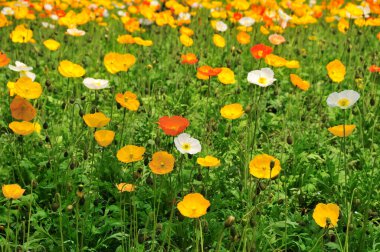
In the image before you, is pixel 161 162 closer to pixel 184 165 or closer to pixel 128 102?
pixel 128 102

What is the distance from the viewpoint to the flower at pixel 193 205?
1.82m

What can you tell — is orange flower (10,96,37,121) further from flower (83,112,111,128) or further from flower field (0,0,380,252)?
flower (83,112,111,128)

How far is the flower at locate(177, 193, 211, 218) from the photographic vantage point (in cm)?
182

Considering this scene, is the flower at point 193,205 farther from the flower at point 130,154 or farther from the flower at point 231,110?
the flower at point 231,110

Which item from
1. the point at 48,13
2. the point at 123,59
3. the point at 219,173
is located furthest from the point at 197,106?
the point at 48,13

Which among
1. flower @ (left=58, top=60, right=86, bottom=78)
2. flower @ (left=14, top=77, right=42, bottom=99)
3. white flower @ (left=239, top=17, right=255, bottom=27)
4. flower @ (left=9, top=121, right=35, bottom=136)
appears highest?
flower @ (left=14, top=77, right=42, bottom=99)

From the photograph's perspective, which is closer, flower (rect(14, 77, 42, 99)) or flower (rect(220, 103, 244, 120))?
flower (rect(14, 77, 42, 99))

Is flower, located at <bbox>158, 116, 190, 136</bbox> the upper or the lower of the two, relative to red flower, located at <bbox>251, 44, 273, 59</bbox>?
upper

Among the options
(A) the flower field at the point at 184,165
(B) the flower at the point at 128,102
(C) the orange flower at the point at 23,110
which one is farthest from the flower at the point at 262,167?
(C) the orange flower at the point at 23,110

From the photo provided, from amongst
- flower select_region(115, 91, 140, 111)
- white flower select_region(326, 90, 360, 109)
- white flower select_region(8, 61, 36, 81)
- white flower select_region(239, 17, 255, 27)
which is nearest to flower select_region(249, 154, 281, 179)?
white flower select_region(326, 90, 360, 109)

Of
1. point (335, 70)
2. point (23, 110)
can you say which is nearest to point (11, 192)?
point (23, 110)

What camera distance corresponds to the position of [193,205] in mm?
1855

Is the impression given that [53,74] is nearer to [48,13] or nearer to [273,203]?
[48,13]

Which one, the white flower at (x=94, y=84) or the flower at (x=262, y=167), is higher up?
the flower at (x=262, y=167)
